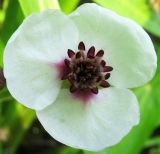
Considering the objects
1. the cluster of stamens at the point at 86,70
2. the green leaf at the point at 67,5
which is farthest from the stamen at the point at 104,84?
the green leaf at the point at 67,5

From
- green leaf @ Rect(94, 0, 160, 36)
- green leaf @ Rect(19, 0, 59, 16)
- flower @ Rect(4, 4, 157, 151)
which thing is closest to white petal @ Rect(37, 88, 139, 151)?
flower @ Rect(4, 4, 157, 151)

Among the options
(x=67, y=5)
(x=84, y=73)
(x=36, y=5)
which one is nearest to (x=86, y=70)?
(x=84, y=73)

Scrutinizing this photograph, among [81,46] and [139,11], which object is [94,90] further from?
[139,11]

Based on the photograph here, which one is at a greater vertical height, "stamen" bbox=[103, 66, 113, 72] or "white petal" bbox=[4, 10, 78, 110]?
"white petal" bbox=[4, 10, 78, 110]

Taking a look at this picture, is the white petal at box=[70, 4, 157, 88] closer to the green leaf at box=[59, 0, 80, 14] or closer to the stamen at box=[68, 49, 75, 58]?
the stamen at box=[68, 49, 75, 58]

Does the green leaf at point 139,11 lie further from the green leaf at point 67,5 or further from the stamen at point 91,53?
the stamen at point 91,53

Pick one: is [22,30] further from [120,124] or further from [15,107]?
[15,107]

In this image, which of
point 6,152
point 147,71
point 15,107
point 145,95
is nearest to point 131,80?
point 147,71
